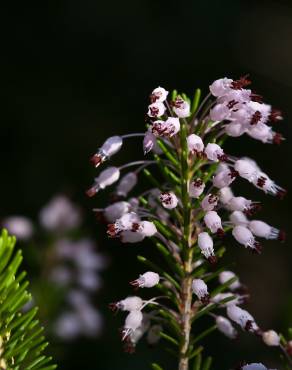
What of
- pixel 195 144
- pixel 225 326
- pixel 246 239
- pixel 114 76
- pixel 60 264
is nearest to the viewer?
pixel 195 144

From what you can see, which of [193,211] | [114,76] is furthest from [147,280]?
[114,76]

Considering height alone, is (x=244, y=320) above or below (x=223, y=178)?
below

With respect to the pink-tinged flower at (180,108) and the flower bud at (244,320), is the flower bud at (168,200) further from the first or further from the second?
the flower bud at (244,320)

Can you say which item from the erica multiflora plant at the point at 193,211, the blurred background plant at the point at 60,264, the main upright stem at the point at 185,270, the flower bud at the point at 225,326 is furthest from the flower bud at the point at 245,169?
the blurred background plant at the point at 60,264

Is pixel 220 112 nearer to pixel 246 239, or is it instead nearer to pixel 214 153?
pixel 214 153

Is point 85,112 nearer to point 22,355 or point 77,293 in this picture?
point 77,293

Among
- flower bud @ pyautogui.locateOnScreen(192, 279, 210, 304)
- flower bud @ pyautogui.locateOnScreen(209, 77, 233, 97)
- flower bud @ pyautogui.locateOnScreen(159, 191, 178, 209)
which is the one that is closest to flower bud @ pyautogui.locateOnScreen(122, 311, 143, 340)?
flower bud @ pyautogui.locateOnScreen(192, 279, 210, 304)

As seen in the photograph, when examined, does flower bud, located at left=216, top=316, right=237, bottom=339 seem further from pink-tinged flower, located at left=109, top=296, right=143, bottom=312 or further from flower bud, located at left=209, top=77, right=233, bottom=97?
flower bud, located at left=209, top=77, right=233, bottom=97

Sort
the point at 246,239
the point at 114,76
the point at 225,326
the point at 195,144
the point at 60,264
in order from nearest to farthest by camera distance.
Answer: the point at 195,144 < the point at 246,239 < the point at 225,326 < the point at 60,264 < the point at 114,76
